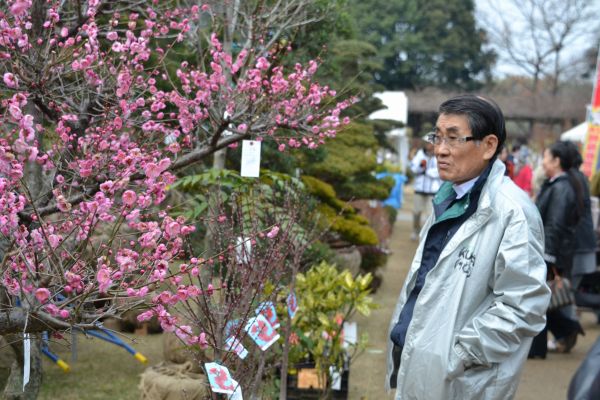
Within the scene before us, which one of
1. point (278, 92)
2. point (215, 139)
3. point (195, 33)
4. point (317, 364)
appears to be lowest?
point (317, 364)

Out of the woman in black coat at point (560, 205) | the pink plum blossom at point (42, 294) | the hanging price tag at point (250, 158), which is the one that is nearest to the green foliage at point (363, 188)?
the woman in black coat at point (560, 205)

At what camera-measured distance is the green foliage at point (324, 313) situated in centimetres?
526

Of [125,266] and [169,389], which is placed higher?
[125,266]

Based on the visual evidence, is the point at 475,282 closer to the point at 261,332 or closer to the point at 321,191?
the point at 261,332

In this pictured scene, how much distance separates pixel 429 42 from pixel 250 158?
34.9 m

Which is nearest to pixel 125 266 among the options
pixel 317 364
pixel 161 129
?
pixel 161 129

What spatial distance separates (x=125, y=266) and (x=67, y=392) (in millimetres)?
3755

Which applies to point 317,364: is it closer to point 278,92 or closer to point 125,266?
point 278,92

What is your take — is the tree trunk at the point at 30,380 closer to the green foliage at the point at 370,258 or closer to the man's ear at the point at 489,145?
the man's ear at the point at 489,145

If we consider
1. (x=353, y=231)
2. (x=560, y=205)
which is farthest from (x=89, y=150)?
(x=353, y=231)

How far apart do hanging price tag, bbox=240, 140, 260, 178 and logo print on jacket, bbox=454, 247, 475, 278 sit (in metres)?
2.10

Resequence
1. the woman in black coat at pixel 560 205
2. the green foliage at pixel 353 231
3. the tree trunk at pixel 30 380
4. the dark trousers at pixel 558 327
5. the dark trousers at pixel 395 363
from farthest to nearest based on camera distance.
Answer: the green foliage at pixel 353 231 < the dark trousers at pixel 558 327 < the woman in black coat at pixel 560 205 < the tree trunk at pixel 30 380 < the dark trousers at pixel 395 363

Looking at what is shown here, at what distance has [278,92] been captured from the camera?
16.1 feet

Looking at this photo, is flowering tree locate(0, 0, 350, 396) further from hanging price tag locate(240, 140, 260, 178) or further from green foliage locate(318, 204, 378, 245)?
green foliage locate(318, 204, 378, 245)
